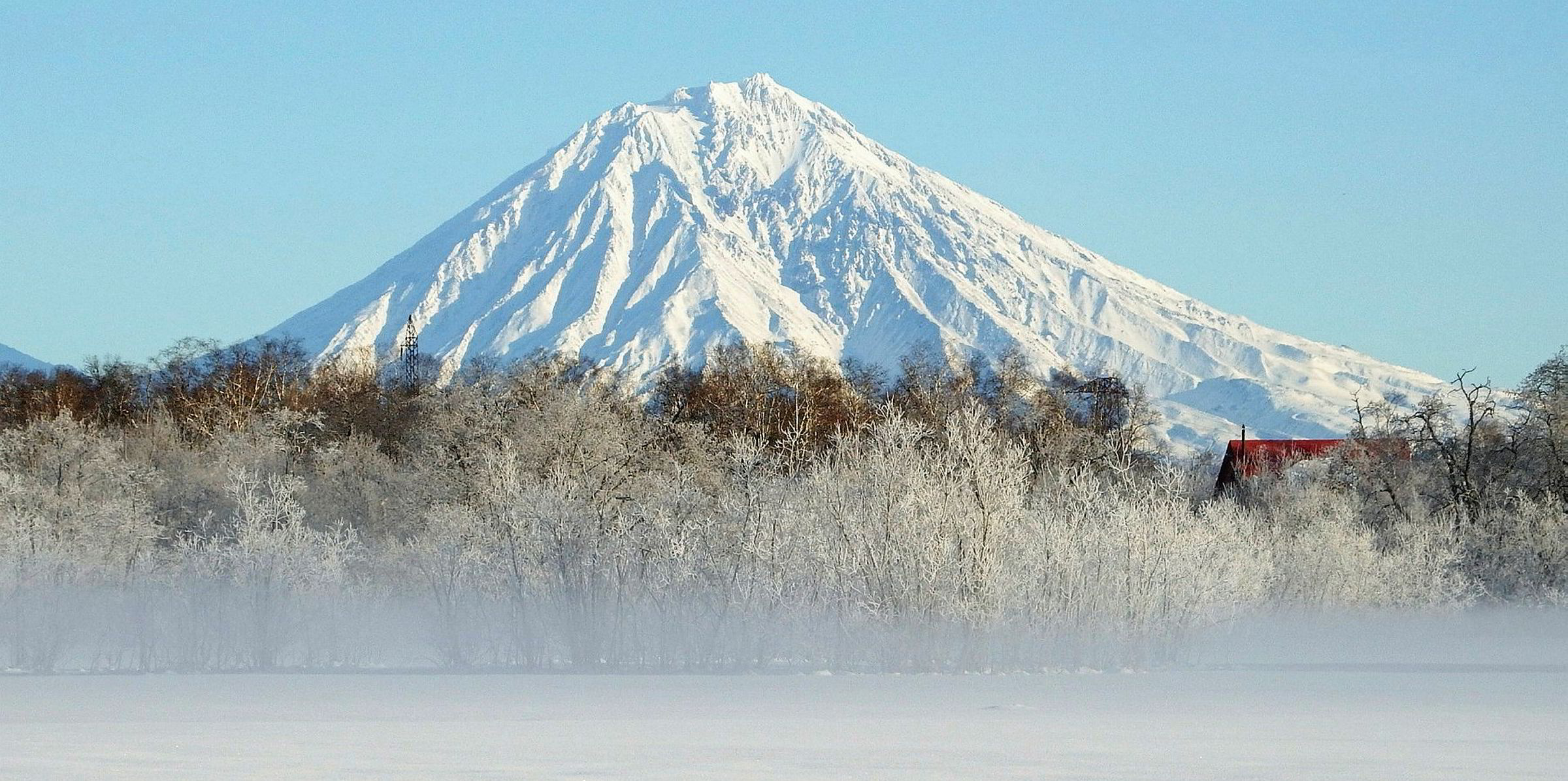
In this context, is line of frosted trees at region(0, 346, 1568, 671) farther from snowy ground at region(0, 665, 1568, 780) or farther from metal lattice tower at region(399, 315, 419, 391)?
metal lattice tower at region(399, 315, 419, 391)

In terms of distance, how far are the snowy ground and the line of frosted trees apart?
1.55m

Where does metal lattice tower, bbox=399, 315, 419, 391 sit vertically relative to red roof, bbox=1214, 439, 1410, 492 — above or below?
above

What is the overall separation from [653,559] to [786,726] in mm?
9366

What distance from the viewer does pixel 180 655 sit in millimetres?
27812

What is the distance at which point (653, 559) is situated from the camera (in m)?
28.1

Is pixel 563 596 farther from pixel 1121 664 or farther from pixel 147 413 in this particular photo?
pixel 147 413

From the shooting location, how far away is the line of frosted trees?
26.9 metres

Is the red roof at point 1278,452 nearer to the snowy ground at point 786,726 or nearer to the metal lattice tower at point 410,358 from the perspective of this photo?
the snowy ground at point 786,726

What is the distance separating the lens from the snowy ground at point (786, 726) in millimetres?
15469

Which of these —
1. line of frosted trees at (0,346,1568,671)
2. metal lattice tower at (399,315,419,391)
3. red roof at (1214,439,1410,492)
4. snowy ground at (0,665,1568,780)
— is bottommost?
snowy ground at (0,665,1568,780)

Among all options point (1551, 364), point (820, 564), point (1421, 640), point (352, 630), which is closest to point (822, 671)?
point (820, 564)

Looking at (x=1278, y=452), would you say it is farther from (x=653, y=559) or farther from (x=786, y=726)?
(x=786, y=726)

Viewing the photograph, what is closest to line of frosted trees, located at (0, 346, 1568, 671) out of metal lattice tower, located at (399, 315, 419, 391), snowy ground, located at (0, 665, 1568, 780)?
snowy ground, located at (0, 665, 1568, 780)

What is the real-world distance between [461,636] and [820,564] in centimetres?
599
